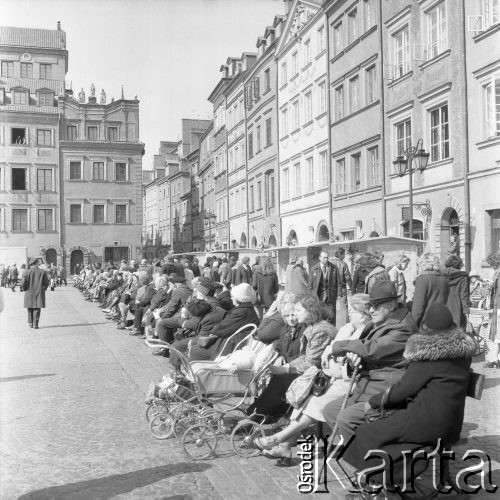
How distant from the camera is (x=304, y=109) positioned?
33.3m

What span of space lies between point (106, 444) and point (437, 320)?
10.9 feet

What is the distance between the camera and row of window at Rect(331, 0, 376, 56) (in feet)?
85.5

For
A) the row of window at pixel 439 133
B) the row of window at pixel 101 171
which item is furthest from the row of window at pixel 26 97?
the row of window at pixel 439 133

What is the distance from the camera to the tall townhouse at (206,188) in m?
53.3

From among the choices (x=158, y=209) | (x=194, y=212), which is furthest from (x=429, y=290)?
(x=158, y=209)

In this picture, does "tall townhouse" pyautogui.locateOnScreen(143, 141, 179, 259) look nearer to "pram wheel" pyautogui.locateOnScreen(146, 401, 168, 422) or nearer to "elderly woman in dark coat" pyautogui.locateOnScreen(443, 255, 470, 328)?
"elderly woman in dark coat" pyautogui.locateOnScreen(443, 255, 470, 328)

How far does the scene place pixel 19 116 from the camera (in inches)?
2167

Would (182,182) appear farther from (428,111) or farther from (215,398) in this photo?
(215,398)

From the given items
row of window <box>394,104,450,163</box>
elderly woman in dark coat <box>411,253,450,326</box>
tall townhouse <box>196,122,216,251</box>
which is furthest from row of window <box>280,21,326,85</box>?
elderly woman in dark coat <box>411,253,450,326</box>

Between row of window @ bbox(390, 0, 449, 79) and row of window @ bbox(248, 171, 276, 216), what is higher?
row of window @ bbox(390, 0, 449, 79)

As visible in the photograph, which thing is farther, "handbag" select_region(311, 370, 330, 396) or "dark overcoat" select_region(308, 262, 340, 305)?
"dark overcoat" select_region(308, 262, 340, 305)

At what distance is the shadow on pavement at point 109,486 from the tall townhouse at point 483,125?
1487 cm

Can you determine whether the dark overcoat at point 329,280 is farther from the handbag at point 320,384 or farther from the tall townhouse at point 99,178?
the tall townhouse at point 99,178

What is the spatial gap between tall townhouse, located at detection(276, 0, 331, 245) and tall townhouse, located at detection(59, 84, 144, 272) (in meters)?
24.3
